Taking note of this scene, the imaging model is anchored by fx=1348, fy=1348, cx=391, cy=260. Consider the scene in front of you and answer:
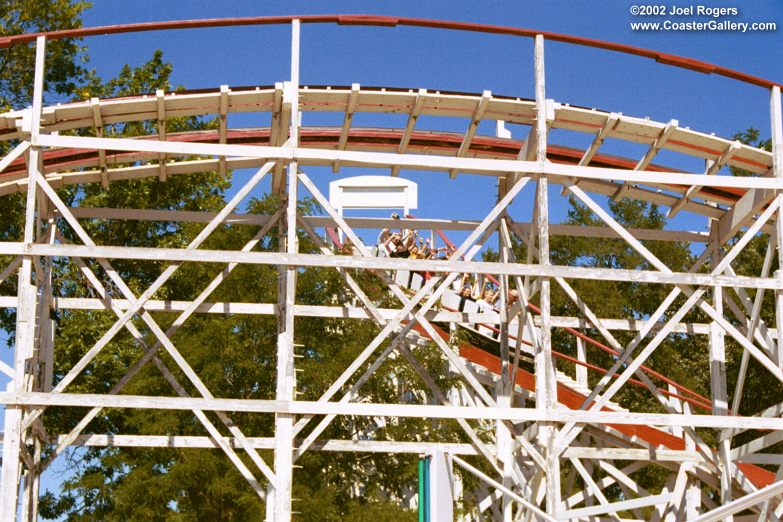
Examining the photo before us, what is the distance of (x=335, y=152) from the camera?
53.1 ft

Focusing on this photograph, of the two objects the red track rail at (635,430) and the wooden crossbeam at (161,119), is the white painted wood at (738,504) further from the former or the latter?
the wooden crossbeam at (161,119)

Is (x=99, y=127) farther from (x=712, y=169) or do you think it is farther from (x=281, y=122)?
(x=712, y=169)

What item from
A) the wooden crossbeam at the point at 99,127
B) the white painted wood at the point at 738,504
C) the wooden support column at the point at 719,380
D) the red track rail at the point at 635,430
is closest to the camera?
the white painted wood at the point at 738,504

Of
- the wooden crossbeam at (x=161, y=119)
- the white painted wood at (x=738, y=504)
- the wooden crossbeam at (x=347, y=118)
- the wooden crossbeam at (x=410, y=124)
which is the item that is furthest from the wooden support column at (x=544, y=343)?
the wooden crossbeam at (x=161, y=119)

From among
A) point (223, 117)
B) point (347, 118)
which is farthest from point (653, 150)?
point (223, 117)

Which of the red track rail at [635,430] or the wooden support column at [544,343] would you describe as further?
the red track rail at [635,430]

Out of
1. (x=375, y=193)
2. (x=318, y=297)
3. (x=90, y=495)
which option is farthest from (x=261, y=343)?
(x=375, y=193)

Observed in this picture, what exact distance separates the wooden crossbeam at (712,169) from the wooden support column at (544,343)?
9.80ft

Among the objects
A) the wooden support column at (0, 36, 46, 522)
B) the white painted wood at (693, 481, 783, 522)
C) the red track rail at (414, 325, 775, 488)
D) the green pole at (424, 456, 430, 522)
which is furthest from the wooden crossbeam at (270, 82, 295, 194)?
the white painted wood at (693, 481, 783, 522)

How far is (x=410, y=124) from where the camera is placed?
17.7 meters

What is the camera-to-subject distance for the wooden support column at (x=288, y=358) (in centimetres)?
1504

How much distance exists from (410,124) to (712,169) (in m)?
4.26

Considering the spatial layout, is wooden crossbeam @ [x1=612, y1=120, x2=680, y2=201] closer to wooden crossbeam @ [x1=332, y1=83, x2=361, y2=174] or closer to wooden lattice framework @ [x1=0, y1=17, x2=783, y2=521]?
wooden lattice framework @ [x1=0, y1=17, x2=783, y2=521]

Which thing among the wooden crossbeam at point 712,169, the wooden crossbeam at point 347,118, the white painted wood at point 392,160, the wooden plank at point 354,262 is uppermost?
the wooden crossbeam at point 347,118
